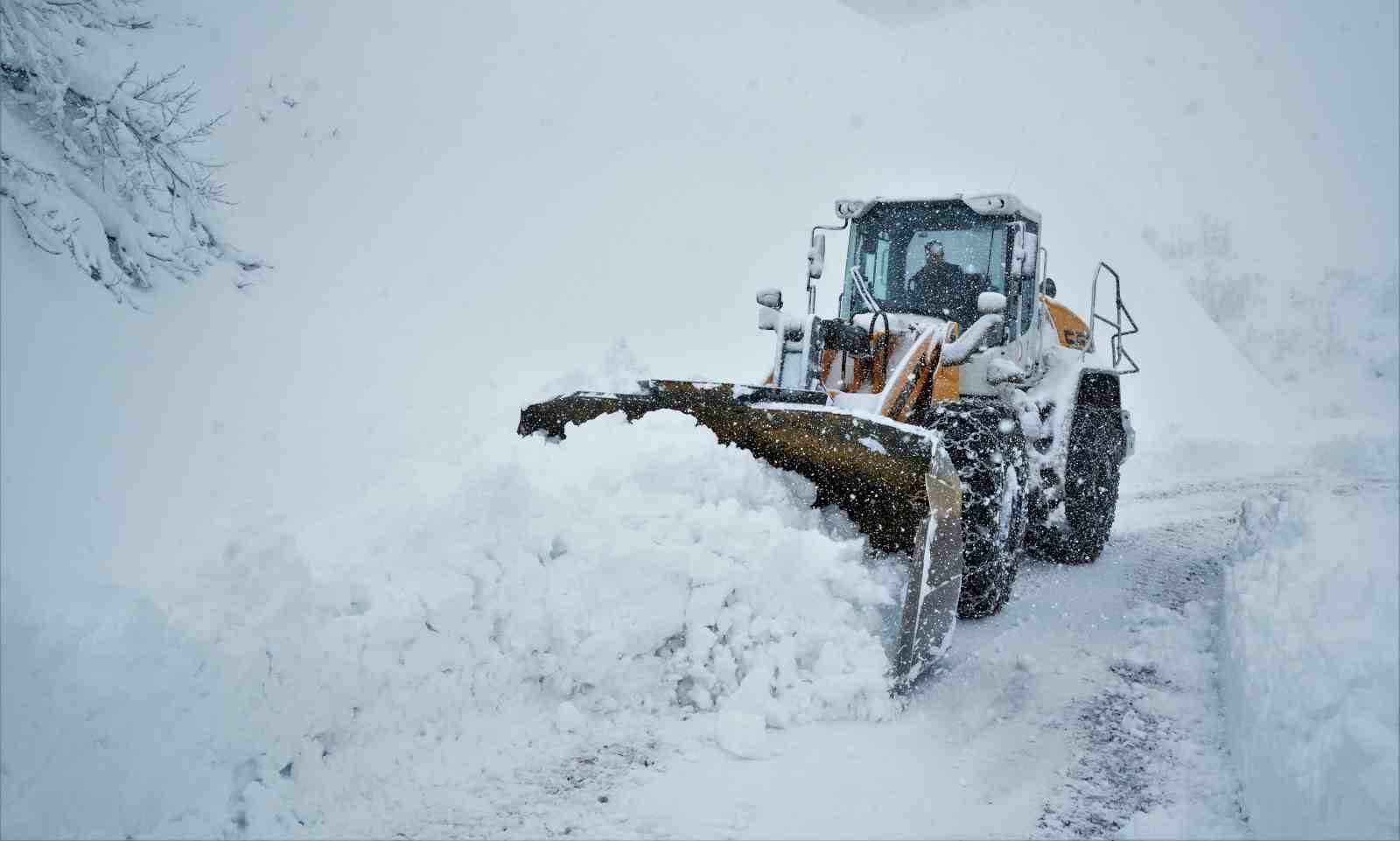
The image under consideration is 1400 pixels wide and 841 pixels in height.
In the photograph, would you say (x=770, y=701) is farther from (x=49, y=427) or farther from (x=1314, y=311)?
(x=1314, y=311)

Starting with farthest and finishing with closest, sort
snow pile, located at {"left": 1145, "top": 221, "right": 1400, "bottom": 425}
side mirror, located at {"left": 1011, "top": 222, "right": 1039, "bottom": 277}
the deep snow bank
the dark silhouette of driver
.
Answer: snow pile, located at {"left": 1145, "top": 221, "right": 1400, "bottom": 425}, the dark silhouette of driver, side mirror, located at {"left": 1011, "top": 222, "right": 1039, "bottom": 277}, the deep snow bank

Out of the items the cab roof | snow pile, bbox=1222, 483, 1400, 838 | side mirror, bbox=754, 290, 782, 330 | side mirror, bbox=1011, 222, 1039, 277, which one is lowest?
snow pile, bbox=1222, 483, 1400, 838

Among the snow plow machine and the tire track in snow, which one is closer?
the tire track in snow

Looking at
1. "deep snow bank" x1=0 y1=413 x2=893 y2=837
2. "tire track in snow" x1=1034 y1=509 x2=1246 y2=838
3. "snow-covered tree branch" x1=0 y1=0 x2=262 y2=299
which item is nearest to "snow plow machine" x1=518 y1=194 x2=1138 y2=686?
"deep snow bank" x1=0 y1=413 x2=893 y2=837

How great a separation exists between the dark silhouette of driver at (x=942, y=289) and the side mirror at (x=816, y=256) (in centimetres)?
69

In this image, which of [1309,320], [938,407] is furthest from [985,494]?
[1309,320]

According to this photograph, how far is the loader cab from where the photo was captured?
5523 millimetres

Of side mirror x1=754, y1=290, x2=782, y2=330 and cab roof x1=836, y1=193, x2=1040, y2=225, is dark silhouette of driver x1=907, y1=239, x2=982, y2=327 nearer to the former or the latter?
cab roof x1=836, y1=193, x2=1040, y2=225

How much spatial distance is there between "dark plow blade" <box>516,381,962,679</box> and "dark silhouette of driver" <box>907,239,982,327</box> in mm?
2028

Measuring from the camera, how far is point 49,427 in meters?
4.45

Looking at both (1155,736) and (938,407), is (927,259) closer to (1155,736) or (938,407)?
(938,407)

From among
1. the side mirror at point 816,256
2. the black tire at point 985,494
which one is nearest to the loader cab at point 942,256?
the side mirror at point 816,256

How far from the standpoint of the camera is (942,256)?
18.8 feet

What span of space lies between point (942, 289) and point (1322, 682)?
3676 mm
